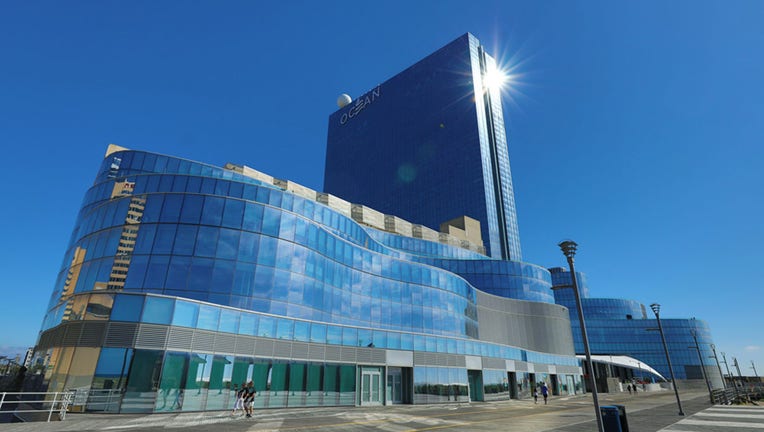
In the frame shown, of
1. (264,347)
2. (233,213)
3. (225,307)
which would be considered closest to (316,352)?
(264,347)

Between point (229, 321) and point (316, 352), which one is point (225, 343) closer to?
point (229, 321)

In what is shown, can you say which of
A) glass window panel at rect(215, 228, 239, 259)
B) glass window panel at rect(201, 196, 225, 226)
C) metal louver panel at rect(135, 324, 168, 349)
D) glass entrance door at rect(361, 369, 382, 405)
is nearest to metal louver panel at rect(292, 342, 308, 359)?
glass entrance door at rect(361, 369, 382, 405)

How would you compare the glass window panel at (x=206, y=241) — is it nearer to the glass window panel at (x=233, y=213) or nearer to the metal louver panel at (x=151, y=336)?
the glass window panel at (x=233, y=213)

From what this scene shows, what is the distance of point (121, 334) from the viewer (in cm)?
2027

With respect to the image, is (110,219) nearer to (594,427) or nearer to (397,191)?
(594,427)

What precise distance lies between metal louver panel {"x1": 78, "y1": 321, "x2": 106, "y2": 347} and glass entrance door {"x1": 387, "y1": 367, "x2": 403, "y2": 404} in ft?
67.6

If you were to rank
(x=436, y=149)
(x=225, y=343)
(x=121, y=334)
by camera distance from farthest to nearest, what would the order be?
(x=436, y=149), (x=225, y=343), (x=121, y=334)

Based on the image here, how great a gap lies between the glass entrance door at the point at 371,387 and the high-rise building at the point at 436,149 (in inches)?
3383

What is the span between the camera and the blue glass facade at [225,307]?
20.6 m

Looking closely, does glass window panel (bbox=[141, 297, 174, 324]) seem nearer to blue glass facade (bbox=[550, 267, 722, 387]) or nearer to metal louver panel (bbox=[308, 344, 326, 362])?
metal louver panel (bbox=[308, 344, 326, 362])

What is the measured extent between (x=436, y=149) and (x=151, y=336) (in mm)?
132414

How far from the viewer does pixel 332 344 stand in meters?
28.9

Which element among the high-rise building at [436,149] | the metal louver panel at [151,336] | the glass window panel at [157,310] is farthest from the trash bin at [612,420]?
the high-rise building at [436,149]

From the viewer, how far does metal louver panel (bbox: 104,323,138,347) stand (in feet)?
65.9
